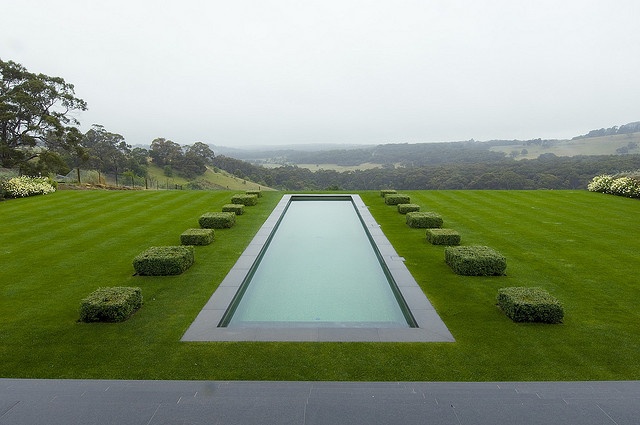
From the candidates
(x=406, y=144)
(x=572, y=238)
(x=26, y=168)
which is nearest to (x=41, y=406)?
(x=572, y=238)

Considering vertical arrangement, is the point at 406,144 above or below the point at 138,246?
above

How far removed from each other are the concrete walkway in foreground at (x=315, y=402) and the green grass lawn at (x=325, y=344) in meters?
0.32

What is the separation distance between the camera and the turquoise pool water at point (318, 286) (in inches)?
361

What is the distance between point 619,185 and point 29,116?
150 ft

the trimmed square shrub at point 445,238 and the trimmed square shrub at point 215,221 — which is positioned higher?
the trimmed square shrub at point 215,221

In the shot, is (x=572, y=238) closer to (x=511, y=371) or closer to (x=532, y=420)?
(x=511, y=371)

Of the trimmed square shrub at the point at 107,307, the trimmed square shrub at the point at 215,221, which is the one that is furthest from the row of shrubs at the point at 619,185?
the trimmed square shrub at the point at 107,307

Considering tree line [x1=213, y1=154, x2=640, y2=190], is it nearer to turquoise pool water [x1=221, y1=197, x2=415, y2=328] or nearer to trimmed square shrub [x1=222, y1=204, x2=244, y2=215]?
trimmed square shrub [x1=222, y1=204, x2=244, y2=215]

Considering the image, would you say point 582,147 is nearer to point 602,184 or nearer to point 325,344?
A: point 602,184

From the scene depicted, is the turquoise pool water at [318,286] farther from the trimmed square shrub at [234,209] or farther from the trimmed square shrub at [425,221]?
the trimmed square shrub at [234,209]

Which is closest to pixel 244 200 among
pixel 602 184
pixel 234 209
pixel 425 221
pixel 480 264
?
pixel 234 209

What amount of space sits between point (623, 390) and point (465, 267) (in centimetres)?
537

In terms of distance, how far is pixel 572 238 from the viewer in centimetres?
1505

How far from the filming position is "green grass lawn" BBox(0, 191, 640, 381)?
6535mm
